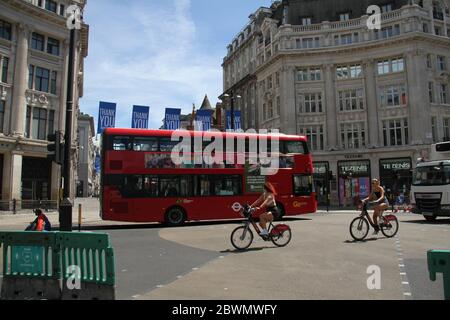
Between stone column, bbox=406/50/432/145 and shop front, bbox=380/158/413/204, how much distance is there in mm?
2353

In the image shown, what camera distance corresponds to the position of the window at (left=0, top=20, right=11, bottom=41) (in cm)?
3438

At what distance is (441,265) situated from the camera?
15.1ft

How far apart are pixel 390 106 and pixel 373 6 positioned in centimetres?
1094

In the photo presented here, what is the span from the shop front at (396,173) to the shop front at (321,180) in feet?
18.4

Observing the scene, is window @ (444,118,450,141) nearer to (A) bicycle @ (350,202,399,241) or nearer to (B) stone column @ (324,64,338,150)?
(B) stone column @ (324,64,338,150)

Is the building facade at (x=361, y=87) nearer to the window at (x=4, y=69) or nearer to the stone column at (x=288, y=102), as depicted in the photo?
the stone column at (x=288, y=102)

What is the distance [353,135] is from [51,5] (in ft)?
108

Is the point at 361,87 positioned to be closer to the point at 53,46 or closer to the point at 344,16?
the point at 344,16

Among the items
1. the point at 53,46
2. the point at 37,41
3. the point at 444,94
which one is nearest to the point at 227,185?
the point at 37,41

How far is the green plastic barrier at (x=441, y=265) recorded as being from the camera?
4.55m

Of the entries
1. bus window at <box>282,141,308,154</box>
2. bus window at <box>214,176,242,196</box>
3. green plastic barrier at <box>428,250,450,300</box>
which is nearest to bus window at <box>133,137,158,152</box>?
bus window at <box>214,176,242,196</box>

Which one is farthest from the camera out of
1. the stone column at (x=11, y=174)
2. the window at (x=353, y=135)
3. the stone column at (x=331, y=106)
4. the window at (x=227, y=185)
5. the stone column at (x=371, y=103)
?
the stone column at (x=331, y=106)

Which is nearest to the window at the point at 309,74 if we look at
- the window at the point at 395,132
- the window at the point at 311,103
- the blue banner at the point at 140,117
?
the window at the point at 311,103
